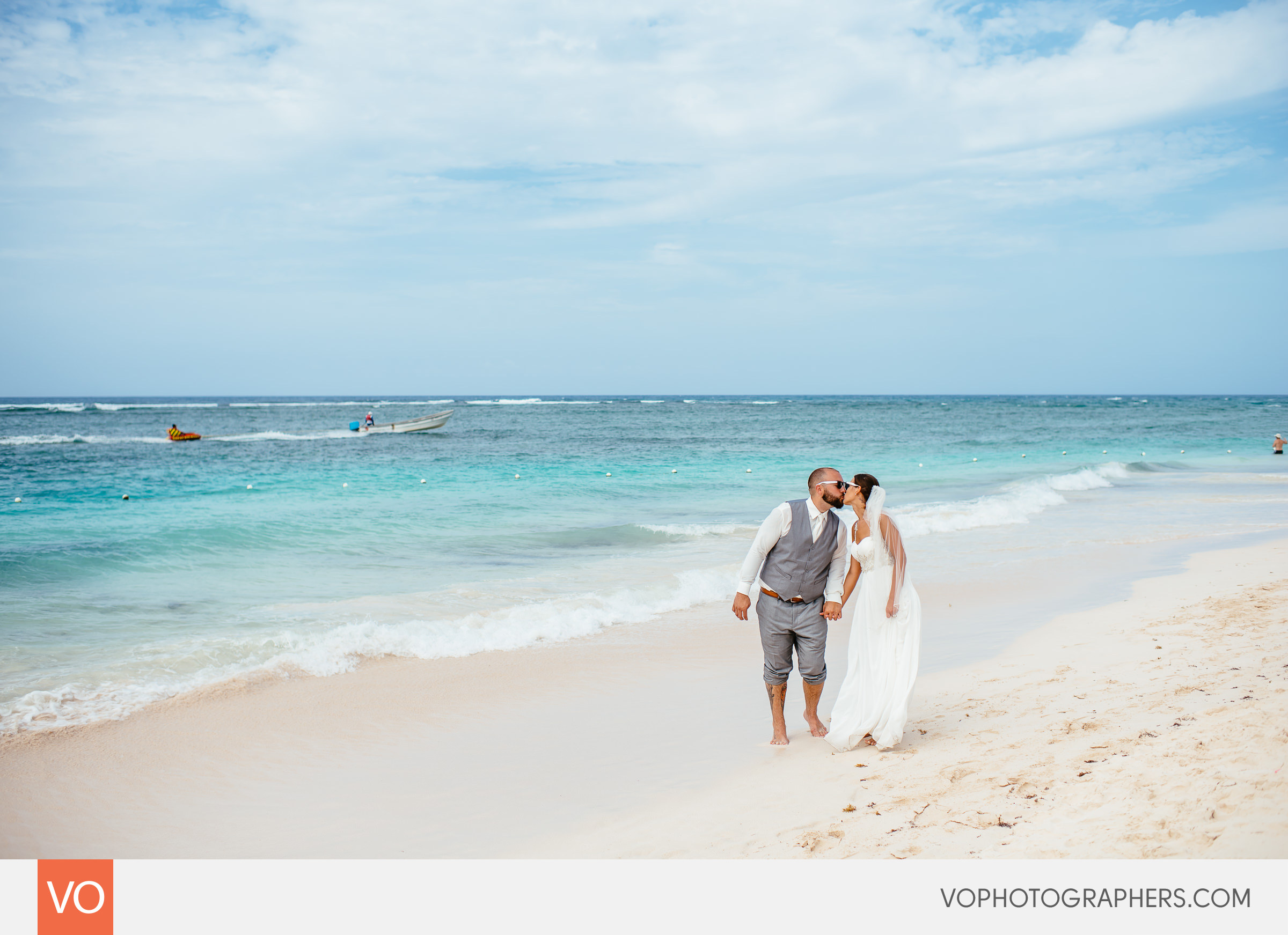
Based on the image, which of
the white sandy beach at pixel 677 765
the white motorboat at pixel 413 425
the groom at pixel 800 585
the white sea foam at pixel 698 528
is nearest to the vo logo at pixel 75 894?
the white sandy beach at pixel 677 765

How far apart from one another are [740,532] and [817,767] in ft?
33.5

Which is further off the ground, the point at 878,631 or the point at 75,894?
the point at 878,631

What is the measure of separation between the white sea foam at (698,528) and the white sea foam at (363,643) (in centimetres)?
450

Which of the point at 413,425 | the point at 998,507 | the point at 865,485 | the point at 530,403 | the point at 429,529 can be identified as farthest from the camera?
the point at 530,403

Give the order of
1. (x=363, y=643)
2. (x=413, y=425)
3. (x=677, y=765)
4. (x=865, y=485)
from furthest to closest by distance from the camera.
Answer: (x=413, y=425) → (x=363, y=643) → (x=677, y=765) → (x=865, y=485)

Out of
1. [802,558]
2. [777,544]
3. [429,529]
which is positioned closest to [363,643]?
[777,544]

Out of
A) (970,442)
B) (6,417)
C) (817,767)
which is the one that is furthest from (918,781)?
(6,417)

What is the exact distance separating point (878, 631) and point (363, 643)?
198 inches

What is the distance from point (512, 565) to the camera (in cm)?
1208

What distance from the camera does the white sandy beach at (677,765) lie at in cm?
364

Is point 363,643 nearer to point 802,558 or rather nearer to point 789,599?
point 789,599

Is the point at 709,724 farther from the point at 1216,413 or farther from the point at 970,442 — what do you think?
the point at 1216,413

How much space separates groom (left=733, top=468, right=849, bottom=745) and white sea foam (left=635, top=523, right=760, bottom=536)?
9.46 m

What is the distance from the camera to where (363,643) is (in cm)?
771
